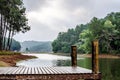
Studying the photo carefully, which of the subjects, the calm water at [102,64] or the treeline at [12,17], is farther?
the treeline at [12,17]

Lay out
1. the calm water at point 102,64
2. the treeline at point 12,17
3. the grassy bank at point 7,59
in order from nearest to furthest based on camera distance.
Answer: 1. the calm water at point 102,64
2. the grassy bank at point 7,59
3. the treeline at point 12,17

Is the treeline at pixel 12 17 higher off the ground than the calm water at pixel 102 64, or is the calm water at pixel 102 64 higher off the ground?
the treeline at pixel 12 17

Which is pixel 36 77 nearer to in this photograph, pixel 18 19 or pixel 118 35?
pixel 18 19

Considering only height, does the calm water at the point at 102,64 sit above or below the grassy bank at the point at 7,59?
below

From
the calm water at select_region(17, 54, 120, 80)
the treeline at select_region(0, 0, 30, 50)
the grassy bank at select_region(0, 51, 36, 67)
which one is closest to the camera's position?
the calm water at select_region(17, 54, 120, 80)

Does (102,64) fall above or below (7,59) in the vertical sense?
below

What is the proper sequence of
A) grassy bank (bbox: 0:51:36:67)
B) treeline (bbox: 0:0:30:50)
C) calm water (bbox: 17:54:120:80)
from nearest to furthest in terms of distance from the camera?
calm water (bbox: 17:54:120:80) → grassy bank (bbox: 0:51:36:67) → treeline (bbox: 0:0:30:50)

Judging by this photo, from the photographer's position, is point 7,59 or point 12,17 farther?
point 12,17

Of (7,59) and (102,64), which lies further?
(102,64)

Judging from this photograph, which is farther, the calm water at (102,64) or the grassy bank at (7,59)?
the grassy bank at (7,59)

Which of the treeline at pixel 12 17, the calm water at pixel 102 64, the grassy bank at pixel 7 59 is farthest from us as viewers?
the treeline at pixel 12 17

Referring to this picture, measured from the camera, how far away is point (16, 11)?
8088 cm

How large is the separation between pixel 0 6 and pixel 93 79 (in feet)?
215

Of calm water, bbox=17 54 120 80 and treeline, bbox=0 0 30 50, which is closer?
calm water, bbox=17 54 120 80
